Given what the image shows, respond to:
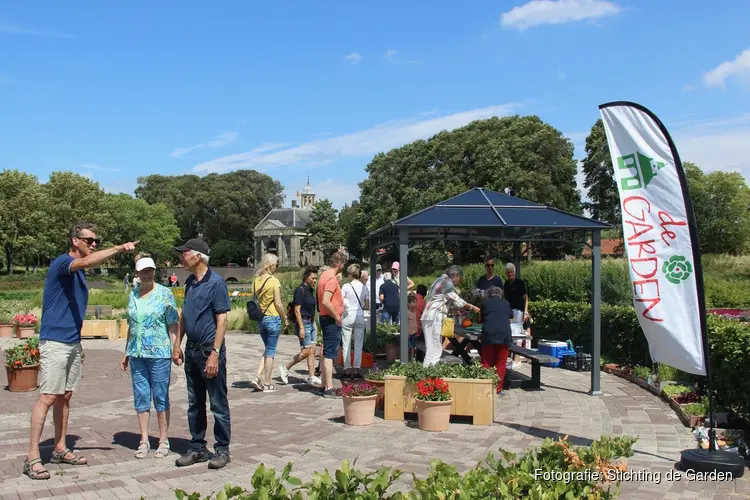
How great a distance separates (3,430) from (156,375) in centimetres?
252

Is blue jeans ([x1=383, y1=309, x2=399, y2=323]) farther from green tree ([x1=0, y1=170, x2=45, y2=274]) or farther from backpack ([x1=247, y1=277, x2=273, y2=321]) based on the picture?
green tree ([x1=0, y1=170, x2=45, y2=274])

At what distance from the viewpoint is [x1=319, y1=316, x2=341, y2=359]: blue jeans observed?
851 centimetres

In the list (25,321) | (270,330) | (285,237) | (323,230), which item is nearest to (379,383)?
(270,330)

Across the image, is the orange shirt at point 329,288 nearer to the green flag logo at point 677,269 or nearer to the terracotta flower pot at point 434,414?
the terracotta flower pot at point 434,414

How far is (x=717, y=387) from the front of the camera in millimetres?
7445

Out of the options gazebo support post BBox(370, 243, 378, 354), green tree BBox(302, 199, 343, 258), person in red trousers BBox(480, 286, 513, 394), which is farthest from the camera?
→ green tree BBox(302, 199, 343, 258)

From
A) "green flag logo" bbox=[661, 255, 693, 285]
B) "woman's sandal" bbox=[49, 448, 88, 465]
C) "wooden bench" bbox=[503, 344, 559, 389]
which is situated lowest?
"woman's sandal" bbox=[49, 448, 88, 465]

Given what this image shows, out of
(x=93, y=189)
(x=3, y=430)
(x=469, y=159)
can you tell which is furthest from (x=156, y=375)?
(x=93, y=189)

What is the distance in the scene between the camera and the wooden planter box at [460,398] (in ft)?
23.5

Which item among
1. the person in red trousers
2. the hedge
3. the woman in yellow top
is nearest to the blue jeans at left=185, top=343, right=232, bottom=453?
the woman in yellow top

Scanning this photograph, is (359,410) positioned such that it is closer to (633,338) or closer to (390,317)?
(633,338)

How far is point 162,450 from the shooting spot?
18.7ft

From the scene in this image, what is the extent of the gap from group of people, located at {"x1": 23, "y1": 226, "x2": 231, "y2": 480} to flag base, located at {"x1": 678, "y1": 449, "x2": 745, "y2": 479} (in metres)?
3.76

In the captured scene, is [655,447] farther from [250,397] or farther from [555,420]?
[250,397]
